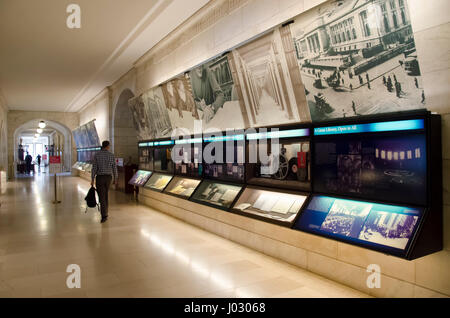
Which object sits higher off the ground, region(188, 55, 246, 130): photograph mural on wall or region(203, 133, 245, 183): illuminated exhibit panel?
region(188, 55, 246, 130): photograph mural on wall

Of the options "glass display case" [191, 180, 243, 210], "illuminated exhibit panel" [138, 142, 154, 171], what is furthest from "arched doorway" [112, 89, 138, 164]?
"glass display case" [191, 180, 243, 210]

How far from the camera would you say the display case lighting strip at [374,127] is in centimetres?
315

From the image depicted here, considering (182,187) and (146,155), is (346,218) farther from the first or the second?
(146,155)

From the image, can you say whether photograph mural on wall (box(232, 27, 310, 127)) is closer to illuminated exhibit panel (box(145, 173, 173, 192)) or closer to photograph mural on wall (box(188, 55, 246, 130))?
photograph mural on wall (box(188, 55, 246, 130))

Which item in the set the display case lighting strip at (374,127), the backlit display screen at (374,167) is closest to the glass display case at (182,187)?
the backlit display screen at (374,167)

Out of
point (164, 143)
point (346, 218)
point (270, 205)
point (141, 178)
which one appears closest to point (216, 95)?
point (270, 205)

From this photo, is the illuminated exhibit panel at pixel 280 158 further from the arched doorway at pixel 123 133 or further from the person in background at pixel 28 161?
the person in background at pixel 28 161

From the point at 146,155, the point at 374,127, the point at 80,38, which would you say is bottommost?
the point at 146,155

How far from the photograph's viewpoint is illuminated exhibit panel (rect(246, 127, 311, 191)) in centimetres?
475

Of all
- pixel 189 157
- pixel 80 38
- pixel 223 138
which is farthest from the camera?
pixel 80 38

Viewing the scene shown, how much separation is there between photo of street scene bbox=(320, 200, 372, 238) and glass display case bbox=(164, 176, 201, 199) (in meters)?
3.60

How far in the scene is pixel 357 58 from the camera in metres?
3.72

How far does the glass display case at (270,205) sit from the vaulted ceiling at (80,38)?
13.3ft

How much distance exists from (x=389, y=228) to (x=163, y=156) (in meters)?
6.71
